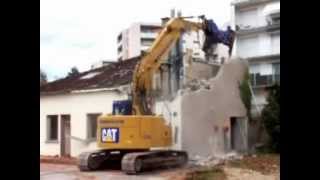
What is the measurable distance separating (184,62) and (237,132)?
0.61m

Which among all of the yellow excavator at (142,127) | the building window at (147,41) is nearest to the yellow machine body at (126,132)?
the yellow excavator at (142,127)

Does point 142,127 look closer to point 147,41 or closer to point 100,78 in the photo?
point 100,78

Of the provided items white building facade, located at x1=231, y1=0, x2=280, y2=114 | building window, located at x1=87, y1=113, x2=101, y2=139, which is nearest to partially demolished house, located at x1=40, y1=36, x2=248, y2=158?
building window, located at x1=87, y1=113, x2=101, y2=139

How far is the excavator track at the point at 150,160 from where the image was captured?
10.6ft

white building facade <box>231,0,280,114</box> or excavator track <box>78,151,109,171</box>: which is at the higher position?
white building facade <box>231,0,280,114</box>

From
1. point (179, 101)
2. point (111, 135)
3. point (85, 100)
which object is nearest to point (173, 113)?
point (179, 101)

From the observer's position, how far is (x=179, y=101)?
12.0ft

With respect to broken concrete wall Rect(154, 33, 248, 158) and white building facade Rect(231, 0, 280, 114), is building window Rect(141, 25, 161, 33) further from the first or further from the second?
white building facade Rect(231, 0, 280, 114)

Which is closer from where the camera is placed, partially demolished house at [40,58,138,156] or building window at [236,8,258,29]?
partially demolished house at [40,58,138,156]

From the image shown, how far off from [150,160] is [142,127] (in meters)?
0.21

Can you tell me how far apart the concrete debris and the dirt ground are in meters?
0.05

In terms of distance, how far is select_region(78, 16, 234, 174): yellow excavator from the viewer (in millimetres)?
3311
